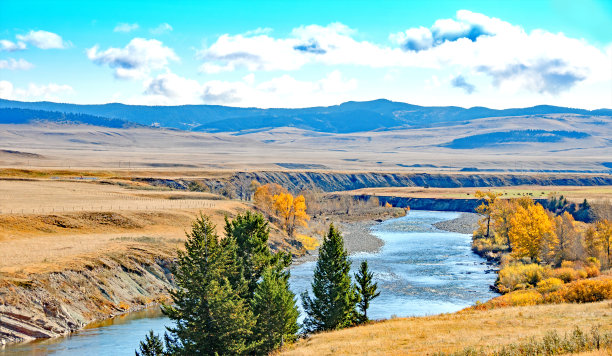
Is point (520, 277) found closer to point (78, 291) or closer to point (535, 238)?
point (535, 238)

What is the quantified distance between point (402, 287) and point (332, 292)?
80.7 feet

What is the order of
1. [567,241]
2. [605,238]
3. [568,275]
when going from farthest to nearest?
1. [567,241]
2. [605,238]
3. [568,275]

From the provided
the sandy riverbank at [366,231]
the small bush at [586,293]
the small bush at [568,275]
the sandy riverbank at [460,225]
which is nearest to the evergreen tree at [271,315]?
the small bush at [586,293]

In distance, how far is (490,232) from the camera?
105562mm

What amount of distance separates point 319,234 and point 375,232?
40.1 ft

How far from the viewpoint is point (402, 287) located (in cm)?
6475

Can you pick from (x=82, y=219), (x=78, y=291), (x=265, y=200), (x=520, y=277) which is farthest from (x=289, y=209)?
(x=78, y=291)

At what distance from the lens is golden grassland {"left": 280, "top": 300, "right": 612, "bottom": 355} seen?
28159mm

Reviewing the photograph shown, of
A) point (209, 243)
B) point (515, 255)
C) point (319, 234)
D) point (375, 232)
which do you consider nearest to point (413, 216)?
point (375, 232)

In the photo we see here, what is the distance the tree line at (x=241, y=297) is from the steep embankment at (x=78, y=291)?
12.4 m

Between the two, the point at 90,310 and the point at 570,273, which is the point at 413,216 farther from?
the point at 90,310

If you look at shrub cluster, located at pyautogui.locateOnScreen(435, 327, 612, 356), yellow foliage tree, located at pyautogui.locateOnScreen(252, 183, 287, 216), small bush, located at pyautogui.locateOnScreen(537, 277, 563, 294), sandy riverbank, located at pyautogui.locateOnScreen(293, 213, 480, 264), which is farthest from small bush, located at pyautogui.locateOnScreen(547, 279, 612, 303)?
yellow foliage tree, located at pyautogui.locateOnScreen(252, 183, 287, 216)

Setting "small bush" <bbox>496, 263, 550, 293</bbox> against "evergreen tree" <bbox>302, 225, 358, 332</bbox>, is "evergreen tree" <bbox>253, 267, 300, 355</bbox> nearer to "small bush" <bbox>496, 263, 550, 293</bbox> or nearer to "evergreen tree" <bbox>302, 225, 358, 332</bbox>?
"evergreen tree" <bbox>302, 225, 358, 332</bbox>

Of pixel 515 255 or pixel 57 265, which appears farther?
pixel 515 255
